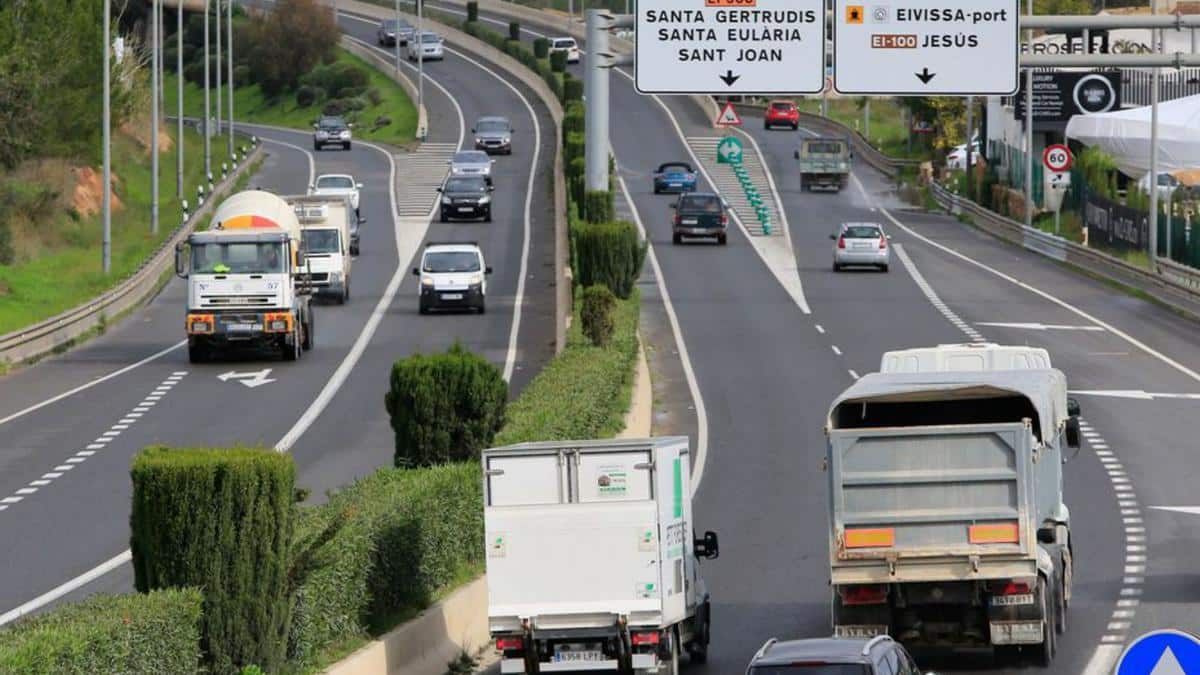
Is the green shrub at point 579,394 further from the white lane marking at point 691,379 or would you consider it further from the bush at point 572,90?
the bush at point 572,90

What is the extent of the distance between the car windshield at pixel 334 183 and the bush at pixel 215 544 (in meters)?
63.9

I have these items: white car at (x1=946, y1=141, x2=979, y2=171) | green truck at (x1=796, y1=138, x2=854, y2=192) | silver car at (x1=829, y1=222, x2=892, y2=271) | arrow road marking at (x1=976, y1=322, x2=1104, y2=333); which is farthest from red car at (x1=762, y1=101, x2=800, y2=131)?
arrow road marking at (x1=976, y1=322, x2=1104, y2=333)

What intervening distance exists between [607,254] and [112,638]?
3312 cm

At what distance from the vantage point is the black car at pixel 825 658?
46.7ft

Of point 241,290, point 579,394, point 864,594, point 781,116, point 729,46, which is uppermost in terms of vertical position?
point 781,116

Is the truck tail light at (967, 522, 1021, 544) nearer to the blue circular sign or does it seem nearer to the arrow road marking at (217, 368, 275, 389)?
the blue circular sign

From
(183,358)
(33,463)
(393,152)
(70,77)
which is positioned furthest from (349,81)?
(33,463)

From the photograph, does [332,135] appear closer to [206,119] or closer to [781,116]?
[206,119]

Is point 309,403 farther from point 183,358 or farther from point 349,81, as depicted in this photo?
point 349,81

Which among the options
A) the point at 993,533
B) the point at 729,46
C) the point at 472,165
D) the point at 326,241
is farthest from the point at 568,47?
the point at 993,533

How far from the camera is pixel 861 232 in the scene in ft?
210

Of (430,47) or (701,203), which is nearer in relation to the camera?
(701,203)

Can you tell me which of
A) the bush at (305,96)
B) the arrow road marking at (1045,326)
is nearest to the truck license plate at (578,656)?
the arrow road marking at (1045,326)

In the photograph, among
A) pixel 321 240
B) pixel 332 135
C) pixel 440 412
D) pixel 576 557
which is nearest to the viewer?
pixel 576 557
